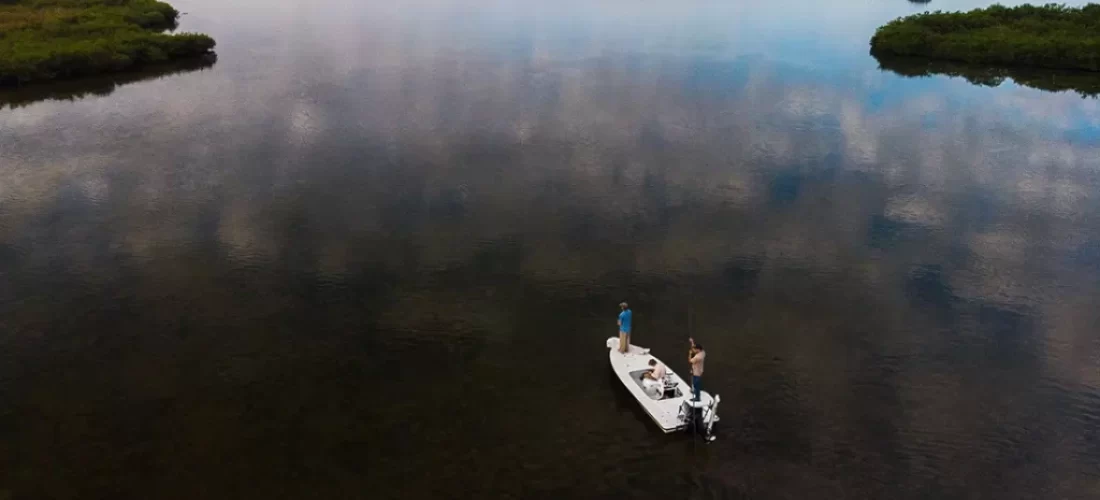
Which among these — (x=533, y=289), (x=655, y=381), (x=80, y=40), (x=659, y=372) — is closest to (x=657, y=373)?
(x=659, y=372)

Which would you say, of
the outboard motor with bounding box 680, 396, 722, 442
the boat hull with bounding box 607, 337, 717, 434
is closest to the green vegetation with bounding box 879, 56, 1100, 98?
the boat hull with bounding box 607, 337, 717, 434

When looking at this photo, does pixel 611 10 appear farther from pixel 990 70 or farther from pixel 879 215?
pixel 879 215

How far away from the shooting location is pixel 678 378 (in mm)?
19625

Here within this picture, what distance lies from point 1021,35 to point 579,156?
44854 mm

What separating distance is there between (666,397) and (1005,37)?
55.4m

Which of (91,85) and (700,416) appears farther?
(91,85)

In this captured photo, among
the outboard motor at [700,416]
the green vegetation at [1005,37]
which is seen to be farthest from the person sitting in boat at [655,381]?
the green vegetation at [1005,37]

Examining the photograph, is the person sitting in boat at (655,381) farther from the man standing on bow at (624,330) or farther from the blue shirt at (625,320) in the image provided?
the blue shirt at (625,320)

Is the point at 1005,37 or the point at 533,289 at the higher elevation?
the point at 1005,37

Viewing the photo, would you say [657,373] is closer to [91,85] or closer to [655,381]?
[655,381]

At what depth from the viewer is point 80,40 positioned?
175 feet

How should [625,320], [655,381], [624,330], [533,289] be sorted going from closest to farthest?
1. [655,381]
2. [625,320]
3. [624,330]
4. [533,289]

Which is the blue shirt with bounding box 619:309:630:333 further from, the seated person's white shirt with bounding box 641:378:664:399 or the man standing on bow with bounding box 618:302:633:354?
the seated person's white shirt with bounding box 641:378:664:399

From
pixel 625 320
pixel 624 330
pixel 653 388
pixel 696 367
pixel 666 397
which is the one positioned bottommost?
pixel 666 397
